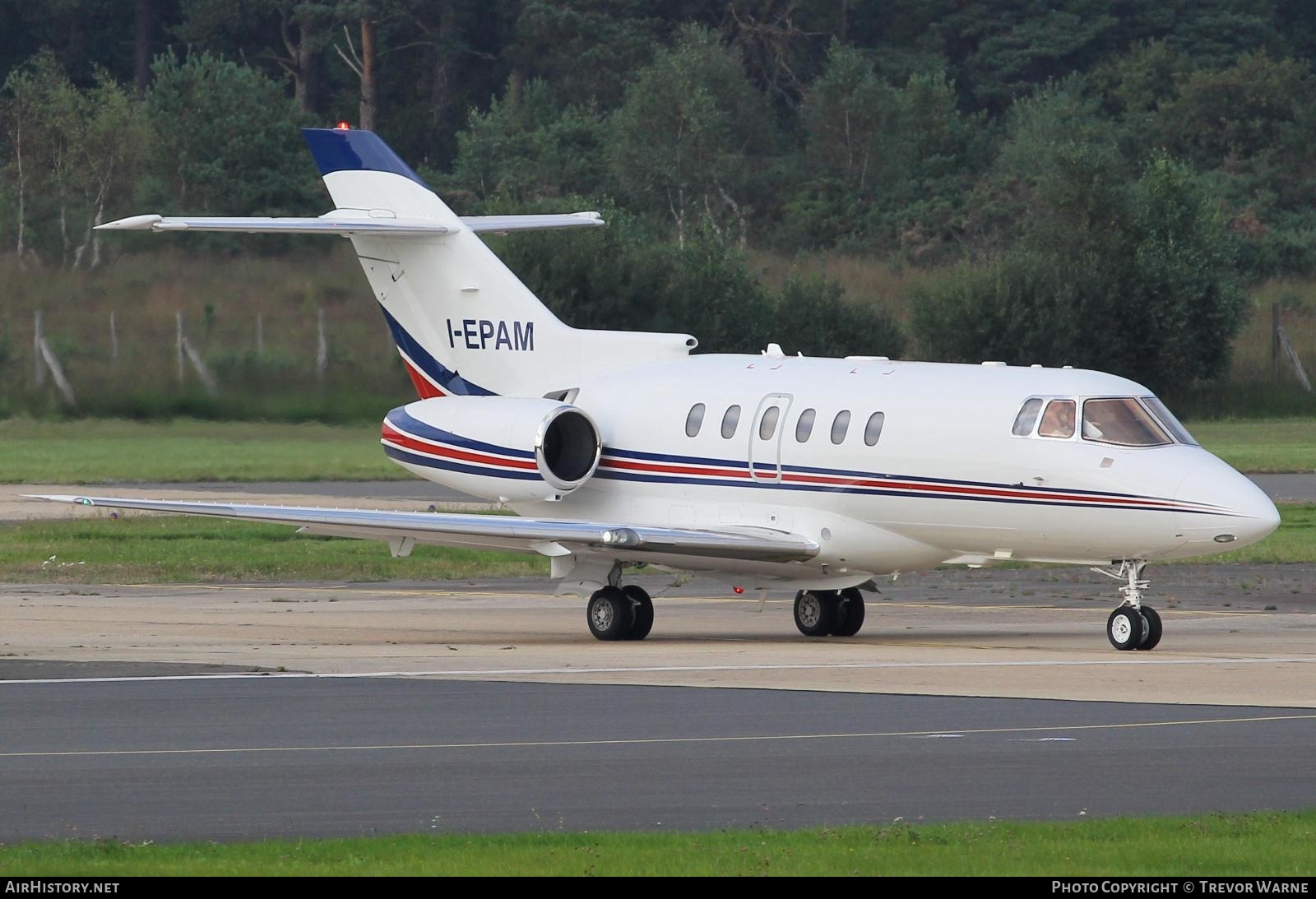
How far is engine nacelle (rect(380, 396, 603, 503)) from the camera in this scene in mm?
22656

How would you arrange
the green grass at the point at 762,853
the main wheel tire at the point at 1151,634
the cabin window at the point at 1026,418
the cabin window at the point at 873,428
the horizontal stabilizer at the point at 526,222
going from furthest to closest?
the horizontal stabilizer at the point at 526,222
the cabin window at the point at 873,428
the cabin window at the point at 1026,418
the main wheel tire at the point at 1151,634
the green grass at the point at 762,853

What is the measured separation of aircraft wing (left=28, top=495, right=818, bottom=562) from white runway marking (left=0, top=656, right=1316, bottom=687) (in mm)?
2112

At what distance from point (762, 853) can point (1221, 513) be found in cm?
1018

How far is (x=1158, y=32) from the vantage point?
85.5 metres

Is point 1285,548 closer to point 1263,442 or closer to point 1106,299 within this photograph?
point 1263,442

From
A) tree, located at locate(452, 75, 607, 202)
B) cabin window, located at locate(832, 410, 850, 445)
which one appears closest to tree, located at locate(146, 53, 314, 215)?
tree, located at locate(452, 75, 607, 202)

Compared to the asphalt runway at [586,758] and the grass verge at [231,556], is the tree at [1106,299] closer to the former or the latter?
the grass verge at [231,556]

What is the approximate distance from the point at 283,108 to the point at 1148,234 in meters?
27.7

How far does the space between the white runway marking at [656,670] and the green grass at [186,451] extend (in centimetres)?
2289

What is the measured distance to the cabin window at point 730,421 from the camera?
2203cm

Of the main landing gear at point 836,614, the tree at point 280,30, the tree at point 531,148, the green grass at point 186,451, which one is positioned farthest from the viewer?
the tree at point 280,30

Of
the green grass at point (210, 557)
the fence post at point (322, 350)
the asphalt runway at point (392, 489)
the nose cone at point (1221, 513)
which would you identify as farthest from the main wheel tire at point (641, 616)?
the fence post at point (322, 350)

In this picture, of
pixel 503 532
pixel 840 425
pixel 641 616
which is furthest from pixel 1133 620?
pixel 503 532

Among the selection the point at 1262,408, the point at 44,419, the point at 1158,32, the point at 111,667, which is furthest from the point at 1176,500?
the point at 1158,32
